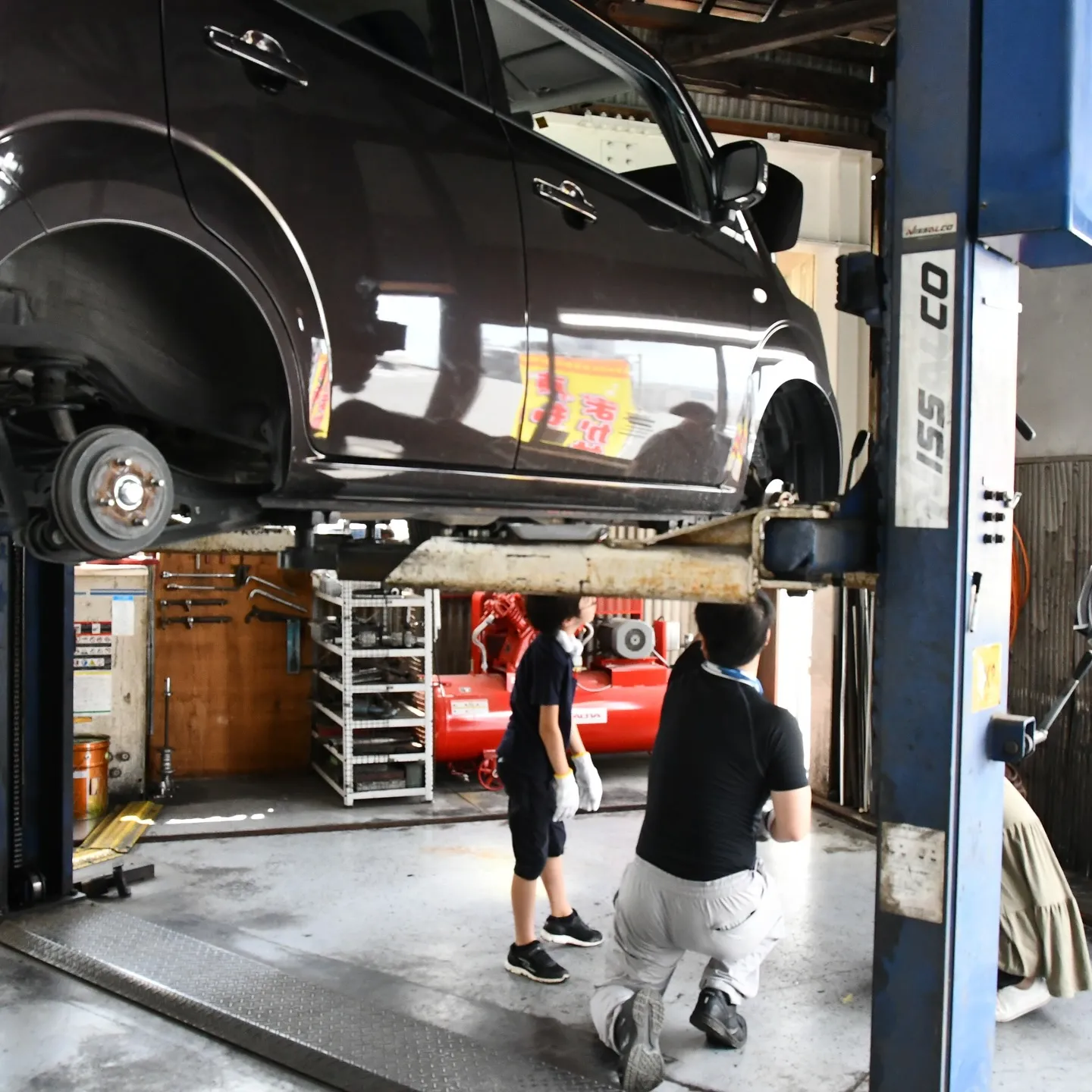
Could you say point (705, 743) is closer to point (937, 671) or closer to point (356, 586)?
point (937, 671)

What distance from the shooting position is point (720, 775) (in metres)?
3.05

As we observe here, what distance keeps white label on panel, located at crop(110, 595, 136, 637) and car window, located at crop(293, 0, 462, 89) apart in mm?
4692

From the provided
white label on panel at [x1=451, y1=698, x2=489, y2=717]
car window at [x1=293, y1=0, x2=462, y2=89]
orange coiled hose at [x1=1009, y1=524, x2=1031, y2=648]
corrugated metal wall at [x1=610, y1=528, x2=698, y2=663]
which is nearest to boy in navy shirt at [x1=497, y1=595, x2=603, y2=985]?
car window at [x1=293, y1=0, x2=462, y2=89]

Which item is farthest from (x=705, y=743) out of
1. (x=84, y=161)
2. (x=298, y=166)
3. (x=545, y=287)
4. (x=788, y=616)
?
(x=788, y=616)

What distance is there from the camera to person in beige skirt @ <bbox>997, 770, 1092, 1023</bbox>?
3.53 meters

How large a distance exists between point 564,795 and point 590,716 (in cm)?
279

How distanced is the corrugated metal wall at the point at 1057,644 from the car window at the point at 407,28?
4133 mm

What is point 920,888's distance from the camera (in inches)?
73.2

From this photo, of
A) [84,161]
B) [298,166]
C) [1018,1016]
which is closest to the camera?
[84,161]

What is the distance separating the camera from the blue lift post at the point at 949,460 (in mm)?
1817

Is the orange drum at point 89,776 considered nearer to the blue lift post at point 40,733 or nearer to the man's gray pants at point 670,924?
the blue lift post at point 40,733

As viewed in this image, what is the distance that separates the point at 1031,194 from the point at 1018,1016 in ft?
9.43

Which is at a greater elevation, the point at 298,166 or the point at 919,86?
the point at 919,86

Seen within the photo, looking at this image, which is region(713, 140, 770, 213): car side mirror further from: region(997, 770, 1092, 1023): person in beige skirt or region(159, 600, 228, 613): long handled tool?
region(159, 600, 228, 613): long handled tool
